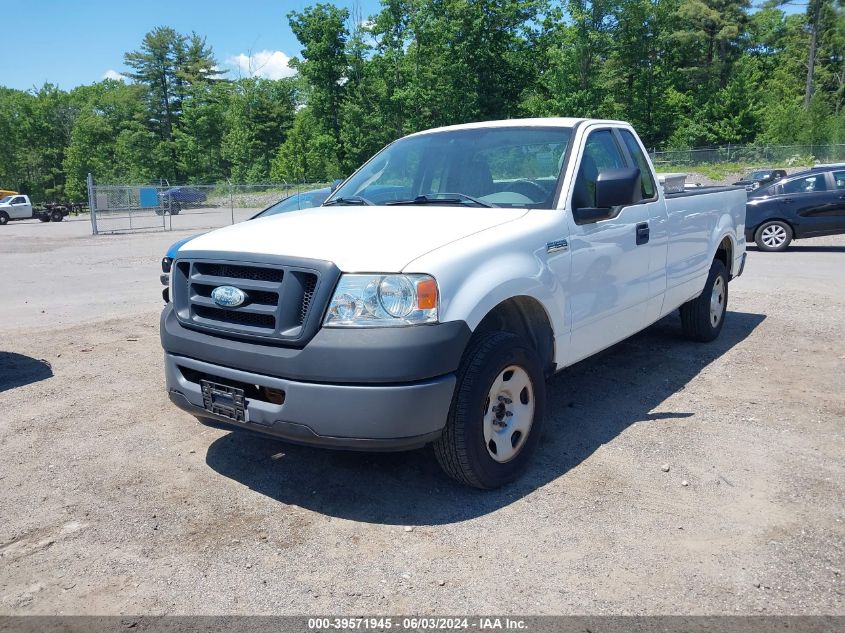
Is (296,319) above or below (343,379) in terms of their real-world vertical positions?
above

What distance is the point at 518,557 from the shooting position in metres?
3.17

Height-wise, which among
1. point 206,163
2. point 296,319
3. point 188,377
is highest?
point 206,163

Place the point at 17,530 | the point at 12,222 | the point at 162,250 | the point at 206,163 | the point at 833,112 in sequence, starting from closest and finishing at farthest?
the point at 17,530
the point at 162,250
the point at 12,222
the point at 833,112
the point at 206,163

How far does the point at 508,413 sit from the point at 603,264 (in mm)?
1388

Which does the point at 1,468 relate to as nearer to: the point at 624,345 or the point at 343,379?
the point at 343,379

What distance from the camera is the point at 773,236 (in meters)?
15.2

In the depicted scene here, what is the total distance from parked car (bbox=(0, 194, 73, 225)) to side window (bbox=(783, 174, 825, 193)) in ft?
133

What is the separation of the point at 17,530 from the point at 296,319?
1767 mm

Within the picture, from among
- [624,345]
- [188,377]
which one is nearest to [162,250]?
[624,345]

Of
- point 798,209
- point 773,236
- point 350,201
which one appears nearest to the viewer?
point 350,201

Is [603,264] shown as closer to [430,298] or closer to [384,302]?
[430,298]

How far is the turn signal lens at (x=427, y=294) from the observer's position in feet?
10.7

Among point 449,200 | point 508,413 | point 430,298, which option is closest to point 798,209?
point 449,200

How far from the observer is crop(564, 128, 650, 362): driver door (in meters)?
4.40
